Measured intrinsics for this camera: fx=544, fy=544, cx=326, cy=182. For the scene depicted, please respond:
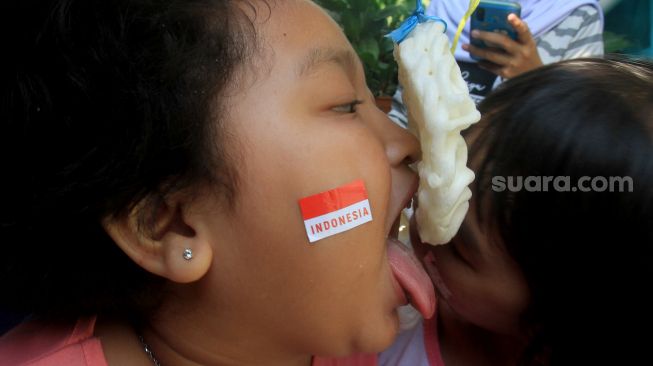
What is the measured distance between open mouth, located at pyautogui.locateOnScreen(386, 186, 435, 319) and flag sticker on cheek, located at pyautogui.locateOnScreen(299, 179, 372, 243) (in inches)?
5.8

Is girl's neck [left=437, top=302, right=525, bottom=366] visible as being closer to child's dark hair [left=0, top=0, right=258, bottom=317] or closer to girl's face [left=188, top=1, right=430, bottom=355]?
girl's face [left=188, top=1, right=430, bottom=355]

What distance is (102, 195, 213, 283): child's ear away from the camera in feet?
2.82

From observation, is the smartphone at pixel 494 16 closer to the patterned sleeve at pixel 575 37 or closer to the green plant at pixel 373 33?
the patterned sleeve at pixel 575 37

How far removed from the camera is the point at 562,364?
116 centimetres

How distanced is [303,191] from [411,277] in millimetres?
293

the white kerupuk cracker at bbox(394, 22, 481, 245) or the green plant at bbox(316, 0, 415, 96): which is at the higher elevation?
the white kerupuk cracker at bbox(394, 22, 481, 245)

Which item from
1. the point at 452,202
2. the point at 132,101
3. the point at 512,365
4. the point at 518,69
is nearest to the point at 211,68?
the point at 132,101

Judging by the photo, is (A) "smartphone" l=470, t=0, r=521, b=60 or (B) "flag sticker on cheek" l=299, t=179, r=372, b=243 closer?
(B) "flag sticker on cheek" l=299, t=179, r=372, b=243

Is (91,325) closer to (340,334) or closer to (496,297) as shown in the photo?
(340,334)

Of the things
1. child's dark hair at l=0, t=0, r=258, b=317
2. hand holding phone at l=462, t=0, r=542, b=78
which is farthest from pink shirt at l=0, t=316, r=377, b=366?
hand holding phone at l=462, t=0, r=542, b=78

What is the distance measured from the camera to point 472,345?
1354mm

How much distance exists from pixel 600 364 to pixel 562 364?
7 cm

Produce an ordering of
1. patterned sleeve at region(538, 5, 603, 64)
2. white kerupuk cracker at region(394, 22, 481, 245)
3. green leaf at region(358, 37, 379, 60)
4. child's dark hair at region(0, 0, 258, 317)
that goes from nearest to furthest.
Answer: child's dark hair at region(0, 0, 258, 317)
white kerupuk cracker at region(394, 22, 481, 245)
patterned sleeve at region(538, 5, 603, 64)
green leaf at region(358, 37, 379, 60)

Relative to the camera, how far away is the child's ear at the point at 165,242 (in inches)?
33.8
